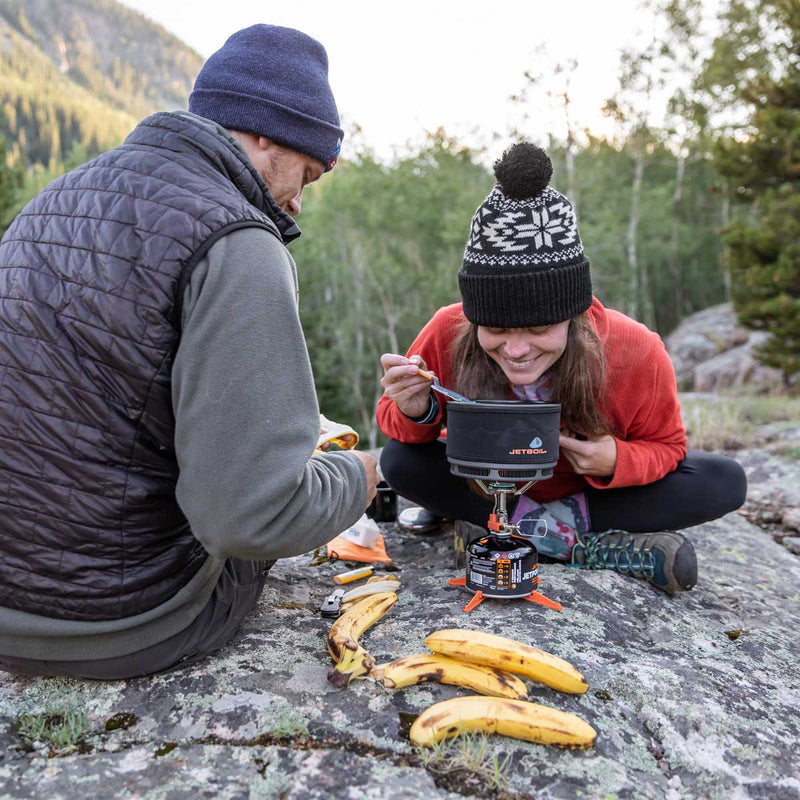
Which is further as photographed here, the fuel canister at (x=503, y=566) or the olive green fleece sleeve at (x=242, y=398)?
the fuel canister at (x=503, y=566)

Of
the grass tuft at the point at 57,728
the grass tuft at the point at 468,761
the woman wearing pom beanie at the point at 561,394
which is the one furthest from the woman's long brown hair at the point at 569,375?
the grass tuft at the point at 57,728

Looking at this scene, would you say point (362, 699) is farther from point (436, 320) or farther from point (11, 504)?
point (436, 320)

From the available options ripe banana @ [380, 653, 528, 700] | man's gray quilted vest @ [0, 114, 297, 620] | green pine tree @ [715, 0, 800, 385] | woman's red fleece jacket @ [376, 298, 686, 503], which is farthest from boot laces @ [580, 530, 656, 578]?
green pine tree @ [715, 0, 800, 385]

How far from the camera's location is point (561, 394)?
2904 mm

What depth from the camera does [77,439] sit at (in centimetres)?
174

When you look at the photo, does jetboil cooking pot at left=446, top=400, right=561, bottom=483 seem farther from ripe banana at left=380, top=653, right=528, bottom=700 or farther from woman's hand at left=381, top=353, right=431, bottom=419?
ripe banana at left=380, top=653, right=528, bottom=700

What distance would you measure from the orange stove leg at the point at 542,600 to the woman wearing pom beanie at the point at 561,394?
0.51 metres

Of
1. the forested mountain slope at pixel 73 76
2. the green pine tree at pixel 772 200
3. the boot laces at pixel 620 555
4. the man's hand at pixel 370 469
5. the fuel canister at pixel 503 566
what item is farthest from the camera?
the forested mountain slope at pixel 73 76

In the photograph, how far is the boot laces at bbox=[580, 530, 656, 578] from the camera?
297 centimetres

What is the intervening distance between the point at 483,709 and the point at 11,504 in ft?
4.17

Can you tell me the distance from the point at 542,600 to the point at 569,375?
0.87m

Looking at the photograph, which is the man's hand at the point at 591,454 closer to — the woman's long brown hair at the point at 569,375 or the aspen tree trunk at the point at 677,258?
the woman's long brown hair at the point at 569,375

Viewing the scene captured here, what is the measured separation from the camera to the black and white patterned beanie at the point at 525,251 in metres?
2.61

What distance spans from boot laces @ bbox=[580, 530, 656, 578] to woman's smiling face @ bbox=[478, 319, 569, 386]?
770 mm
